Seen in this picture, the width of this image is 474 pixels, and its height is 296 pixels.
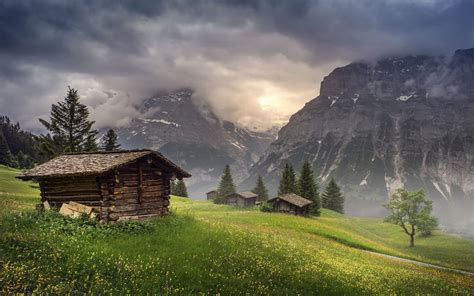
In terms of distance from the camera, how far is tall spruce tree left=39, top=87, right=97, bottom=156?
45.2 meters

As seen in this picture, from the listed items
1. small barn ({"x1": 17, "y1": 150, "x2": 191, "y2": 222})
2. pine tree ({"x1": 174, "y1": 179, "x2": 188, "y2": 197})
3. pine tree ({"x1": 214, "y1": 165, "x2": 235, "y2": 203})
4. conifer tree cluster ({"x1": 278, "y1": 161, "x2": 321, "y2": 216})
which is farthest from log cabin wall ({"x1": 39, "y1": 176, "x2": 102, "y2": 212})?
pine tree ({"x1": 174, "y1": 179, "x2": 188, "y2": 197})

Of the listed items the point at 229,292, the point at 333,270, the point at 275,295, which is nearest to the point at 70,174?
the point at 229,292

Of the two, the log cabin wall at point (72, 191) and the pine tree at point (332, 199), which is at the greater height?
the log cabin wall at point (72, 191)

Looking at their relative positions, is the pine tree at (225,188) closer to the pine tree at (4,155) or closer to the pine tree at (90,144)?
the pine tree at (90,144)

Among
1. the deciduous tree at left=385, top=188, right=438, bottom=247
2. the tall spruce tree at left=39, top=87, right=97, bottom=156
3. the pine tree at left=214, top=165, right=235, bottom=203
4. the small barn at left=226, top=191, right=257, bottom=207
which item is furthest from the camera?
the pine tree at left=214, top=165, right=235, bottom=203

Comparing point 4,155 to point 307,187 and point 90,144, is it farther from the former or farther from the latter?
point 307,187

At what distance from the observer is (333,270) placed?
69.7 feet

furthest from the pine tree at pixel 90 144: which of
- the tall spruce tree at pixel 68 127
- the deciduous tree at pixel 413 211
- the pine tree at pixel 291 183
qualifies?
the pine tree at pixel 291 183

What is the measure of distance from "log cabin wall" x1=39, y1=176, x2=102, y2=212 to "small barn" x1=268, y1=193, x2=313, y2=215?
53.5m

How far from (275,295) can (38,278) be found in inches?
371

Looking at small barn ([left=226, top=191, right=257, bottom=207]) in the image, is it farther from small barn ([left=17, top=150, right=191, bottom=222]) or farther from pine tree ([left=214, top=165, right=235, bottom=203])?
small barn ([left=17, top=150, right=191, bottom=222])

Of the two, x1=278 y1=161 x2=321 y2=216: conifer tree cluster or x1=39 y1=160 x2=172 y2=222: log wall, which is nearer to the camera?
x1=39 y1=160 x2=172 y2=222: log wall

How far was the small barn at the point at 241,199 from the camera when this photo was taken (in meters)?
104

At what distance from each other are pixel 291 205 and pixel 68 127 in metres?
46.9
